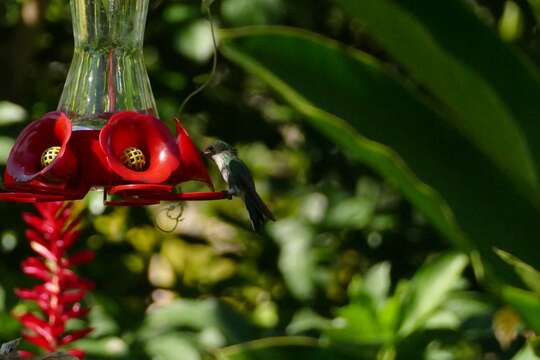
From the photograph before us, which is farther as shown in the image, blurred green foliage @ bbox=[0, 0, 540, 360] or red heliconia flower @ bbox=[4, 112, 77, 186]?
red heliconia flower @ bbox=[4, 112, 77, 186]

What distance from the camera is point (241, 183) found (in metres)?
2.16

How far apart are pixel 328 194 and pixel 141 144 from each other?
186 centimetres

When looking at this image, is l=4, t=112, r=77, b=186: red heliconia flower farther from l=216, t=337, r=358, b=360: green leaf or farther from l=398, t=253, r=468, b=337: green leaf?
l=398, t=253, r=468, b=337: green leaf

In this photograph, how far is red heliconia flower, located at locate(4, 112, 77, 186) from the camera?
2.03 m

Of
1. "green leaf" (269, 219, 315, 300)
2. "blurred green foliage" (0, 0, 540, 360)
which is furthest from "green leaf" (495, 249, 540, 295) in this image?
"green leaf" (269, 219, 315, 300)

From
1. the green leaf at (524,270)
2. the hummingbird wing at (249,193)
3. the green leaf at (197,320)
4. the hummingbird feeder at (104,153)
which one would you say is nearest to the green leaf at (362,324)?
the green leaf at (197,320)

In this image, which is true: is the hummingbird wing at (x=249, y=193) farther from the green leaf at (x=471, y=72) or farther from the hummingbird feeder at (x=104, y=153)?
Result: the green leaf at (x=471, y=72)

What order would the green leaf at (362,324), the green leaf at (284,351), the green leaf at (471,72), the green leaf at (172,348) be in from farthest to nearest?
1. the green leaf at (172,348)
2. the green leaf at (362,324)
3. the green leaf at (284,351)
4. the green leaf at (471,72)

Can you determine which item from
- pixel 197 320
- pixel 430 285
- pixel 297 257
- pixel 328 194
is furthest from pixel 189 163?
pixel 328 194

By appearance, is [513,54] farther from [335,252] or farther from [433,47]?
[335,252]

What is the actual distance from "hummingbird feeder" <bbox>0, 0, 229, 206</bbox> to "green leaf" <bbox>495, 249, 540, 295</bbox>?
39.5 inches

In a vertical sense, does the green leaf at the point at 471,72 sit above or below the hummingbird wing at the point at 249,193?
above

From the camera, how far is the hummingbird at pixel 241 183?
6.95ft

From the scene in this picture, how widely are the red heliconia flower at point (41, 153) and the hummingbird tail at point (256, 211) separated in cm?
31
